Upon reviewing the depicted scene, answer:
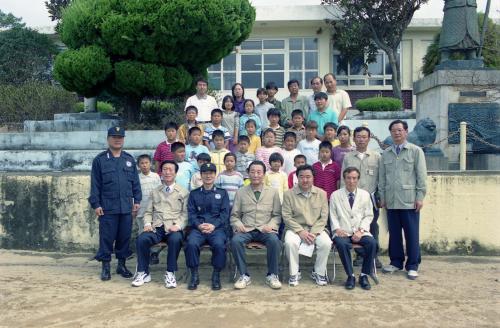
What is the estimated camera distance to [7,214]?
6363mm

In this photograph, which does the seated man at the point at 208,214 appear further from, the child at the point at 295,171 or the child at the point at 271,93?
the child at the point at 271,93

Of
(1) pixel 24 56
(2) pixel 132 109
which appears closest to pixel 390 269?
(2) pixel 132 109

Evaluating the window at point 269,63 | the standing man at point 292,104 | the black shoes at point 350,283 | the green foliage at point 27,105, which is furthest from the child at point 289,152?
the window at point 269,63

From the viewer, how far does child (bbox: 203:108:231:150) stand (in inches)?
239

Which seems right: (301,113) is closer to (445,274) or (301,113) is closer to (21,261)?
(445,274)

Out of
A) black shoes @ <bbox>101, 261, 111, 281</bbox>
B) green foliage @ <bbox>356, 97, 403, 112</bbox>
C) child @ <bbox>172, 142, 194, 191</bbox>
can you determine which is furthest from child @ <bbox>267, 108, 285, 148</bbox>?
green foliage @ <bbox>356, 97, 403, 112</bbox>

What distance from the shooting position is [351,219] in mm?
5043

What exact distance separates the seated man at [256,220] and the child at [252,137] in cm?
75

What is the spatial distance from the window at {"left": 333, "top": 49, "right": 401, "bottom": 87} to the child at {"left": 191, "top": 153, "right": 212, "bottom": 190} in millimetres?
15332

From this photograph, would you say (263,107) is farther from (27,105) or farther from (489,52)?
(489,52)

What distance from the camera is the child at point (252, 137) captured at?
5.91 m

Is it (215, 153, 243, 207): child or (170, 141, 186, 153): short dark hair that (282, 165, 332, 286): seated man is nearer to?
(215, 153, 243, 207): child

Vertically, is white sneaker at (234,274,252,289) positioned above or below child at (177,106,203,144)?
below

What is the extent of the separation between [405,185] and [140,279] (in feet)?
9.67
